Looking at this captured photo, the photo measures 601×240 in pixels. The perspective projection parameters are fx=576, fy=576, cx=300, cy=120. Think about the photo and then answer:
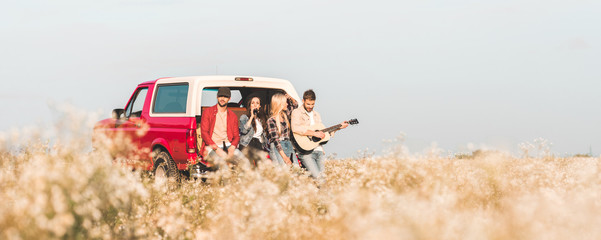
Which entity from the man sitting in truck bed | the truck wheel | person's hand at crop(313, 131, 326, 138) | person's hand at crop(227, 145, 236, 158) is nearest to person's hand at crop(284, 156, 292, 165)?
person's hand at crop(313, 131, 326, 138)

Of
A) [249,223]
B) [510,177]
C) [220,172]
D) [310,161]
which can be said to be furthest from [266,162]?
[510,177]

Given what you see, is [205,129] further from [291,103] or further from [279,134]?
[291,103]

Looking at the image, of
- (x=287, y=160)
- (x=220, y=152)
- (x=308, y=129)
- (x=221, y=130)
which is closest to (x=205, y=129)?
(x=221, y=130)

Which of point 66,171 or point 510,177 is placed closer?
point 66,171

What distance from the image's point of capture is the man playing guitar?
9148mm

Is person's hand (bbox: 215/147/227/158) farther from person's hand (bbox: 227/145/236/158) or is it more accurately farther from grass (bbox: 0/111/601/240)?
grass (bbox: 0/111/601/240)

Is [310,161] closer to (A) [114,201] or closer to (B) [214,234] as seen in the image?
(B) [214,234]

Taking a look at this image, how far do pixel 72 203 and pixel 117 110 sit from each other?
23.2ft

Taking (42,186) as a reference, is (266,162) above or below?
below

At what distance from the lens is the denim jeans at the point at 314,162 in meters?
9.32

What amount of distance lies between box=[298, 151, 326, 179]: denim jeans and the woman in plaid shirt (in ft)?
0.77

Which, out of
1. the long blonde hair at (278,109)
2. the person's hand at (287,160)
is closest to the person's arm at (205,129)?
the long blonde hair at (278,109)

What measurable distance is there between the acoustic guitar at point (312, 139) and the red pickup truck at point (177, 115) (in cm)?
125

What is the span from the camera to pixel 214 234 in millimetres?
5965
